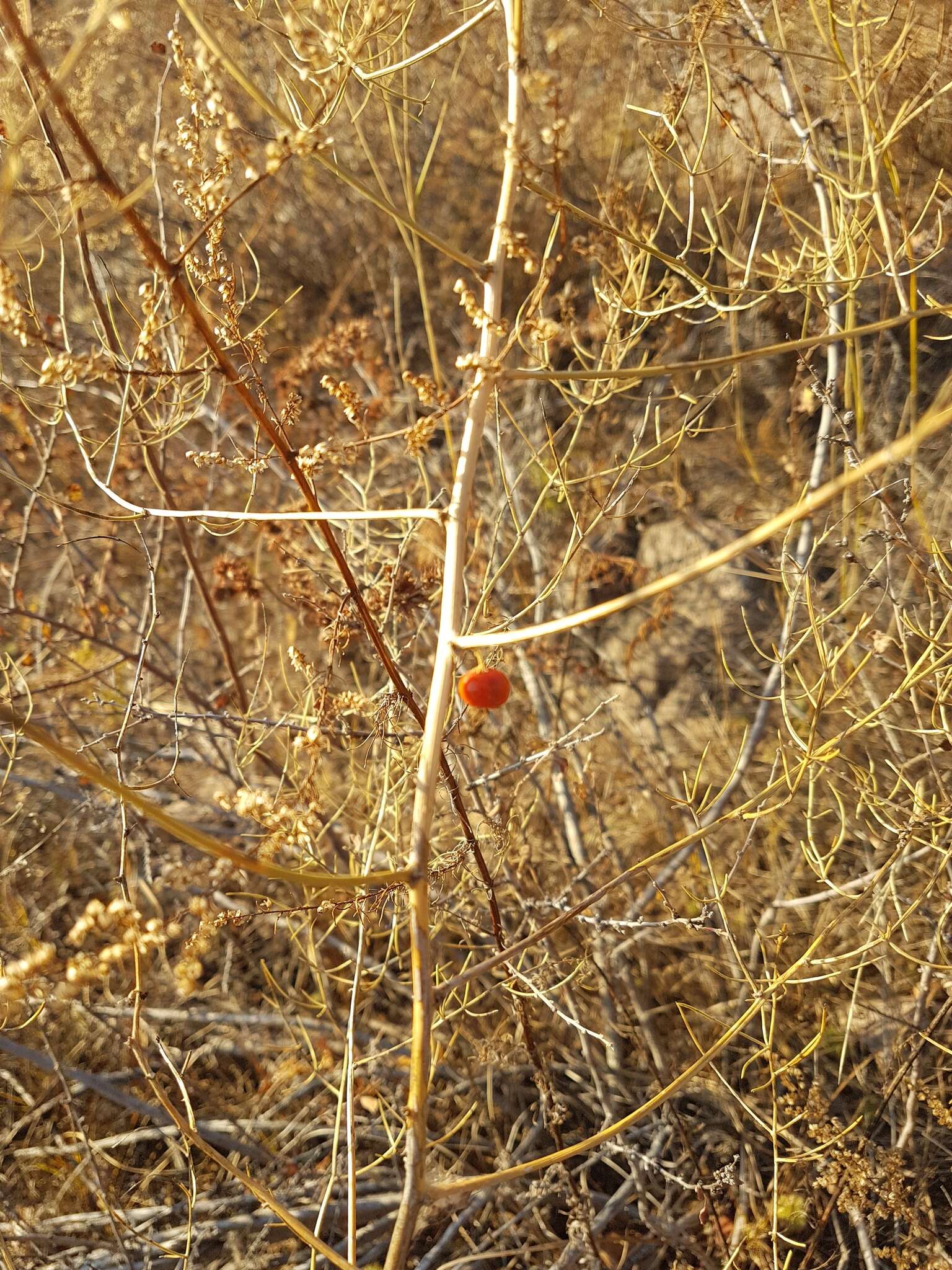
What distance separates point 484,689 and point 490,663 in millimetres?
776

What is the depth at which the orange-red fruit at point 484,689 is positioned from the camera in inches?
49.7

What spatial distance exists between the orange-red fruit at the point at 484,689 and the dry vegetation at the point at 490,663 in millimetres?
69

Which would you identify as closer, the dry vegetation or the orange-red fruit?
the orange-red fruit

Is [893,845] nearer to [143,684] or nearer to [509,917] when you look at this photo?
[509,917]

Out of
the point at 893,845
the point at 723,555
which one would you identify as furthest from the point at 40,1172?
the point at 723,555

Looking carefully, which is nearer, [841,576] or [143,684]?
[841,576]

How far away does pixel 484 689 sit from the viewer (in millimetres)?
1271

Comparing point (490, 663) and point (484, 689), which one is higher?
point (484, 689)

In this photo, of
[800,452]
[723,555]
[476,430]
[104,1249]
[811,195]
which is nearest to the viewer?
[723,555]

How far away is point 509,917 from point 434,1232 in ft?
3.15

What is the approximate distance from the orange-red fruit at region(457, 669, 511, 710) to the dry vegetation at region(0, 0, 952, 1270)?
0.23 feet

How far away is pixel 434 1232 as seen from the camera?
2746 millimetres

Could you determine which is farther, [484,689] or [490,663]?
[490,663]

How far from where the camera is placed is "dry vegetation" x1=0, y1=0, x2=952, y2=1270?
4.99 ft
